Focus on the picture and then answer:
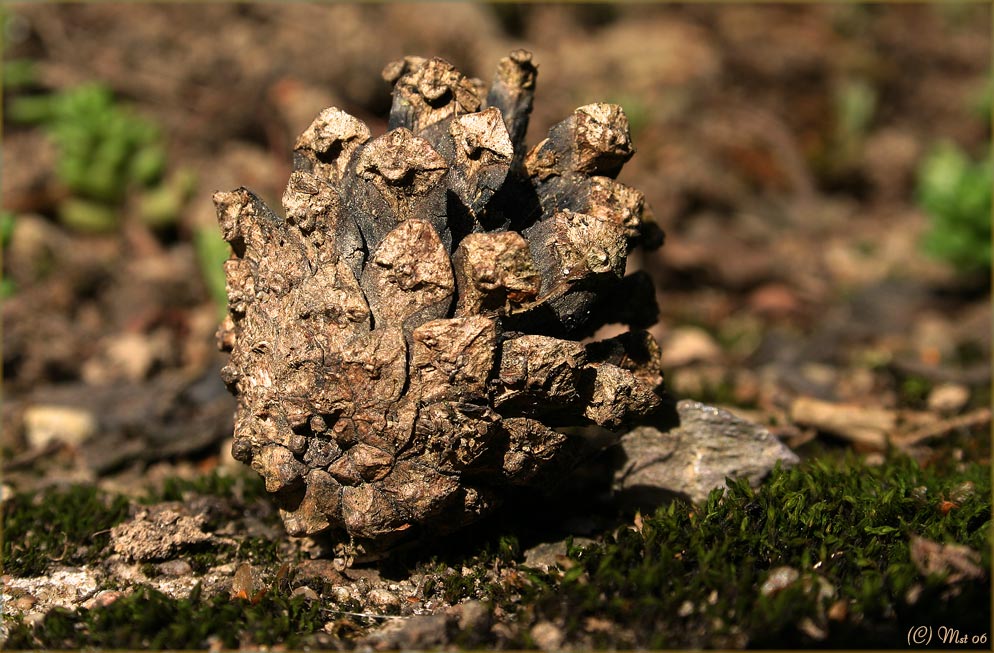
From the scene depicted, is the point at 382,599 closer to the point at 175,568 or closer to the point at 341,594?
the point at 341,594

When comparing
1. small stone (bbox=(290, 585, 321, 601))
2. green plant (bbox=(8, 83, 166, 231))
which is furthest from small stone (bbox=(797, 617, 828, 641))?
green plant (bbox=(8, 83, 166, 231))

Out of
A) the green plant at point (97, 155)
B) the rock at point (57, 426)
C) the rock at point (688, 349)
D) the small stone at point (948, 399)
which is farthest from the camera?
the green plant at point (97, 155)

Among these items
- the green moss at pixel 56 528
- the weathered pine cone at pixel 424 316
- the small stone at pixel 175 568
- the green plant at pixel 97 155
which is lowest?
the small stone at pixel 175 568

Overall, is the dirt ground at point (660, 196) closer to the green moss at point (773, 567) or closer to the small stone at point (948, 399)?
the small stone at point (948, 399)

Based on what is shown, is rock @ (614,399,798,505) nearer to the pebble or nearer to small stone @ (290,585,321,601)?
the pebble

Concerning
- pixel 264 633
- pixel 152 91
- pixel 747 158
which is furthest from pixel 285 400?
pixel 747 158

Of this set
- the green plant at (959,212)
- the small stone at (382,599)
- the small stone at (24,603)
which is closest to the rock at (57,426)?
the small stone at (24,603)

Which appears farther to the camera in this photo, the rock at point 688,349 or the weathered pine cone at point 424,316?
the rock at point 688,349

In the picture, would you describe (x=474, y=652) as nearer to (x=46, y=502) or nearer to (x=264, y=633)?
(x=264, y=633)
